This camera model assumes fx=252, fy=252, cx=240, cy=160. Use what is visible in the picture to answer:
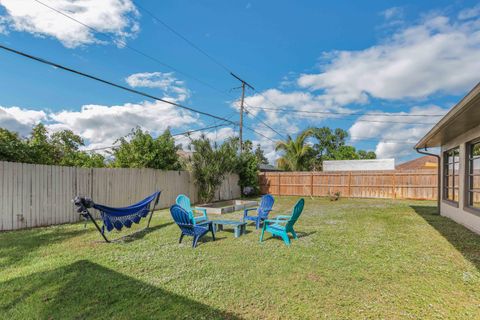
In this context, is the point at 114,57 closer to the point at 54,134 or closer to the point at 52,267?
the point at 52,267

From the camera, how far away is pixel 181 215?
16.7 feet

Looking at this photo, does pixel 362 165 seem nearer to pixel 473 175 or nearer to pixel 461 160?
pixel 461 160

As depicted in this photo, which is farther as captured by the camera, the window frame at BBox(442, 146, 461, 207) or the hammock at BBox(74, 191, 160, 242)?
the window frame at BBox(442, 146, 461, 207)

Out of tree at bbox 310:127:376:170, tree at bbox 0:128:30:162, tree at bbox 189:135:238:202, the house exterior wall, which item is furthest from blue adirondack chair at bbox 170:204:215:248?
tree at bbox 310:127:376:170

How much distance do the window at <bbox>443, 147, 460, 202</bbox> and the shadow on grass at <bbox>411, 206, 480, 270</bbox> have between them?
107cm

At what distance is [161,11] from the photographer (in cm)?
859

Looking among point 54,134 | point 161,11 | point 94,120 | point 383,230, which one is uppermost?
point 161,11

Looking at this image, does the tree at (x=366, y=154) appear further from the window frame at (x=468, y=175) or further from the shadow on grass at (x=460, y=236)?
the window frame at (x=468, y=175)

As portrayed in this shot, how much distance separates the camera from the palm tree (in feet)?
63.8

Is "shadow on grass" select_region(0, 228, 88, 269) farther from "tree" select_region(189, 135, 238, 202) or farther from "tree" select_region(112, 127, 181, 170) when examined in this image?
"tree" select_region(189, 135, 238, 202)

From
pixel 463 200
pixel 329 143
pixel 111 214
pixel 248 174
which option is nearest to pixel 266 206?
pixel 111 214

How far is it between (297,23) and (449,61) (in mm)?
6310

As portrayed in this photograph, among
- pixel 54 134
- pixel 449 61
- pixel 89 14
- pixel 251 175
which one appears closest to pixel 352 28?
pixel 449 61

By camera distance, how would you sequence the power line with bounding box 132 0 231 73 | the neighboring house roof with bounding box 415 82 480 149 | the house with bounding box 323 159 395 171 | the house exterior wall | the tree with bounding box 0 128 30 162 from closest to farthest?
the neighboring house roof with bounding box 415 82 480 149 → the house exterior wall → the tree with bounding box 0 128 30 162 → the power line with bounding box 132 0 231 73 → the house with bounding box 323 159 395 171
